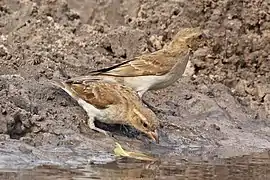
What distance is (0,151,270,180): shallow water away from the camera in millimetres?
8570

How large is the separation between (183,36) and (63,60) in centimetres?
156

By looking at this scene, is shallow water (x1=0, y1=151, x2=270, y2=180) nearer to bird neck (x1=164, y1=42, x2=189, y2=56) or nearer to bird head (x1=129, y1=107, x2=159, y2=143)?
bird head (x1=129, y1=107, x2=159, y2=143)

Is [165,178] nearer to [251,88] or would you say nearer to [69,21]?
[251,88]

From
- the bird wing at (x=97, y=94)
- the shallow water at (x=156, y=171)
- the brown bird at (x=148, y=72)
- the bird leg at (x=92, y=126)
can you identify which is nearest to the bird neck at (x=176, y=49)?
the brown bird at (x=148, y=72)

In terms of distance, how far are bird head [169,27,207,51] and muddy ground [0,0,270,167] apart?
644 mm

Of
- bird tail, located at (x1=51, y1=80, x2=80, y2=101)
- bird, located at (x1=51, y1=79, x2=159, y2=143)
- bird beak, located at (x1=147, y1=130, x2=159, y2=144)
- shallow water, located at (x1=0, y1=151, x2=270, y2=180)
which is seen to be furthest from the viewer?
bird tail, located at (x1=51, y1=80, x2=80, y2=101)

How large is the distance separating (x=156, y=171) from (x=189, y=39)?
11.0 feet

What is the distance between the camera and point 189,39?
39.6 ft

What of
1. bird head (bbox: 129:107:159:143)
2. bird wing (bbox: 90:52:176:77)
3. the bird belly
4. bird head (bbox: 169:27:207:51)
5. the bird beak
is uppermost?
bird head (bbox: 169:27:207:51)

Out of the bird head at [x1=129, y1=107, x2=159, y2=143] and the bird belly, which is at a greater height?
the bird belly

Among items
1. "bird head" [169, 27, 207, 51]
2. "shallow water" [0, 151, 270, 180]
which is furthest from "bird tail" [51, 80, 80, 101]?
"bird head" [169, 27, 207, 51]

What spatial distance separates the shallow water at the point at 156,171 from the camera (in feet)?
28.1

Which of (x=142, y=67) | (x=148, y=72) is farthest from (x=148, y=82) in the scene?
(x=142, y=67)

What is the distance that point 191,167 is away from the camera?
946cm
